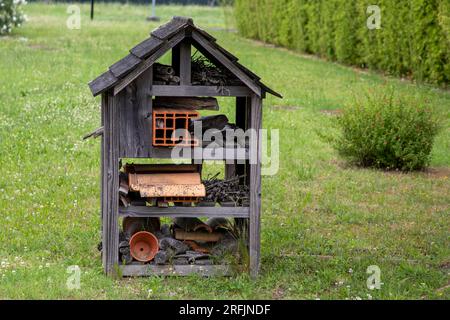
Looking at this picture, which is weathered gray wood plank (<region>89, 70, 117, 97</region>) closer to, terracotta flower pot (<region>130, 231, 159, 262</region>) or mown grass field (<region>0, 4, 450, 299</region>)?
terracotta flower pot (<region>130, 231, 159, 262</region>)

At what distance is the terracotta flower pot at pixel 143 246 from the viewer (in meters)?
6.41

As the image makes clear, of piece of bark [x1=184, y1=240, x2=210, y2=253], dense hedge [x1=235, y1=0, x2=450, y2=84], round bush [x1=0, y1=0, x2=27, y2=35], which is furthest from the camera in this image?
round bush [x1=0, y1=0, x2=27, y2=35]

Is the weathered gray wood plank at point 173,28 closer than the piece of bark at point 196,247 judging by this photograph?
Yes

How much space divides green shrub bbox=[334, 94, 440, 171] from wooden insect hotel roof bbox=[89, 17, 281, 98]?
4.22 metres

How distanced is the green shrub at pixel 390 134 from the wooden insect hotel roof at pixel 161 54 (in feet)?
13.8

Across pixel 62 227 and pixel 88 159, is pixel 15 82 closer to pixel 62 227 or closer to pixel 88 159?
pixel 88 159

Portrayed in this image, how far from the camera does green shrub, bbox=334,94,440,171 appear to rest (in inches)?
397

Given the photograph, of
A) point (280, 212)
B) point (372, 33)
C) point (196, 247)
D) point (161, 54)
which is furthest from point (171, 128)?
point (372, 33)

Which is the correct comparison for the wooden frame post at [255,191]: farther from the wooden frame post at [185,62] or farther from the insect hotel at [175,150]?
the wooden frame post at [185,62]

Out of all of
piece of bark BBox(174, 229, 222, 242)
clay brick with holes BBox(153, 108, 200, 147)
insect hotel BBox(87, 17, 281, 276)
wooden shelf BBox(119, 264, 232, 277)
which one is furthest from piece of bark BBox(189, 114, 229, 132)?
wooden shelf BBox(119, 264, 232, 277)

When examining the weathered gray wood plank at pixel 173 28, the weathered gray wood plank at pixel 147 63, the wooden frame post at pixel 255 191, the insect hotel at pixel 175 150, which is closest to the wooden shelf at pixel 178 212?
the insect hotel at pixel 175 150

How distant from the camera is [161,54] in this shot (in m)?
6.05

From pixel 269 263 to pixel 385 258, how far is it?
0.95 meters
